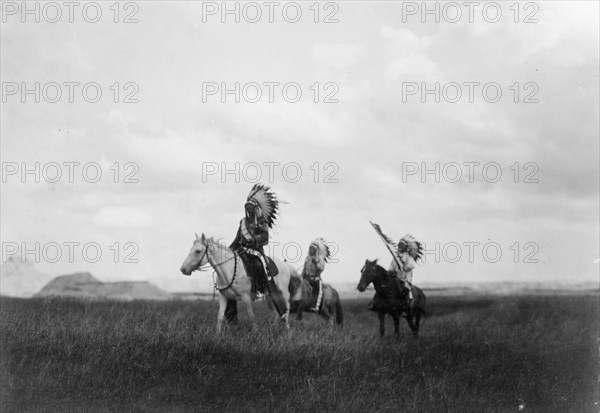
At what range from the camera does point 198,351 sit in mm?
9180

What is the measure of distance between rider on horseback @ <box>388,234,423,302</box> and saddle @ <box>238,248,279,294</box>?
313 cm

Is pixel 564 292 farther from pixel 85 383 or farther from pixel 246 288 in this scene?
pixel 85 383

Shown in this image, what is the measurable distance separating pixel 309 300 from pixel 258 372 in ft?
20.6

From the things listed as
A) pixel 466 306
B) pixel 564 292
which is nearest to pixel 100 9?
pixel 466 306

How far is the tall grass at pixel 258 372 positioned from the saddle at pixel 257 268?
1.26 meters

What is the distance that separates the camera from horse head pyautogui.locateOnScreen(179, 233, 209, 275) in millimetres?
12078

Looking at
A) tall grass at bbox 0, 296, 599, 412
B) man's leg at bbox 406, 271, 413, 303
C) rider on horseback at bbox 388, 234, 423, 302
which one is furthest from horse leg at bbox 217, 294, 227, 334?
man's leg at bbox 406, 271, 413, 303

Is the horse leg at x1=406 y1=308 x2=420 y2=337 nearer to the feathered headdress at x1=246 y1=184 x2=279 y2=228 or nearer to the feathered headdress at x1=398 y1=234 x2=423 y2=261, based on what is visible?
the feathered headdress at x1=398 y1=234 x2=423 y2=261

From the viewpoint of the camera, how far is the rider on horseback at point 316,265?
15039 mm

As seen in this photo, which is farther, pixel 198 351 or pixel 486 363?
pixel 486 363

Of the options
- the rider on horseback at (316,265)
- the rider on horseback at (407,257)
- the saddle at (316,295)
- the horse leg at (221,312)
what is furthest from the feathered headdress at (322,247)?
the horse leg at (221,312)

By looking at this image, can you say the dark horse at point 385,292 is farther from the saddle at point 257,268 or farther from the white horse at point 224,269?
the white horse at point 224,269

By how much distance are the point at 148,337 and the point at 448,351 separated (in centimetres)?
575

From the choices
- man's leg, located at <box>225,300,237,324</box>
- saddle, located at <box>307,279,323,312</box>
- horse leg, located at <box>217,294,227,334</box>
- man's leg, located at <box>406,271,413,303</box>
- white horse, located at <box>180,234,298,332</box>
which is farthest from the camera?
saddle, located at <box>307,279,323,312</box>
